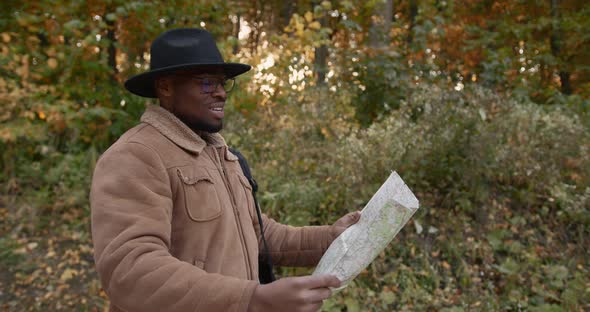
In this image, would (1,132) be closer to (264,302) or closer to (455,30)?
(264,302)

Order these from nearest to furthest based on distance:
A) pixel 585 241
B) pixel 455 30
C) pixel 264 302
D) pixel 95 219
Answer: pixel 264 302 < pixel 95 219 < pixel 585 241 < pixel 455 30

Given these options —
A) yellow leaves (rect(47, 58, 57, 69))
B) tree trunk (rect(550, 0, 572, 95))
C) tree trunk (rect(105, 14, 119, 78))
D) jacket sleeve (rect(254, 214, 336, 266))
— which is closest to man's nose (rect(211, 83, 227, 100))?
jacket sleeve (rect(254, 214, 336, 266))

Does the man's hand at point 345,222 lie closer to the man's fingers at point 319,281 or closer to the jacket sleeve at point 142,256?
the man's fingers at point 319,281

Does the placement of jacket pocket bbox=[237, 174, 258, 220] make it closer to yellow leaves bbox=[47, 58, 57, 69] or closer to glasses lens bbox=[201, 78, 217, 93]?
glasses lens bbox=[201, 78, 217, 93]

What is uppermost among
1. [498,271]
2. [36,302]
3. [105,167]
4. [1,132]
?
[105,167]

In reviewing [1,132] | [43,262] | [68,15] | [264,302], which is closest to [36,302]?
[43,262]

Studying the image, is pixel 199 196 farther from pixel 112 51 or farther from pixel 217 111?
pixel 112 51

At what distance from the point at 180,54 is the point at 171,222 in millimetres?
639

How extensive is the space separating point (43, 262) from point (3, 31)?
10.3 ft

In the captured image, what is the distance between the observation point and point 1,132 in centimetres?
572

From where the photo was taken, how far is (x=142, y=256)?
129 cm

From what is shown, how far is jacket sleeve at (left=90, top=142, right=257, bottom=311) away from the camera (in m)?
1.27

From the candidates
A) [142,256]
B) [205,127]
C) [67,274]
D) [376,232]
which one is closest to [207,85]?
[205,127]

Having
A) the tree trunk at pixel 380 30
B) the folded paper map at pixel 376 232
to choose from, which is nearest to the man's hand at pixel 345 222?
the folded paper map at pixel 376 232
